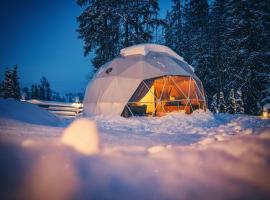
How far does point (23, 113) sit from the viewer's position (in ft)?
12.6

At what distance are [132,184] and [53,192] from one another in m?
0.55

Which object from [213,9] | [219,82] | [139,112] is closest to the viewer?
[139,112]

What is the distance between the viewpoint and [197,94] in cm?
1372

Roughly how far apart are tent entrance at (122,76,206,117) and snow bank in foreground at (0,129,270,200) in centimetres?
887

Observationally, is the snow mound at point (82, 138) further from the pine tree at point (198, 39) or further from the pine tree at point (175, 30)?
the pine tree at point (175, 30)

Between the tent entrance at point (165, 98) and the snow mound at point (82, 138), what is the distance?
8.26 m

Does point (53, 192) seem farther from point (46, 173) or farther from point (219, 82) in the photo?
point (219, 82)

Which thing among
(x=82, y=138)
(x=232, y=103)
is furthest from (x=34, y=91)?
(x=82, y=138)

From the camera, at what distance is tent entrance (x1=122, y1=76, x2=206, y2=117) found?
37.1 feet

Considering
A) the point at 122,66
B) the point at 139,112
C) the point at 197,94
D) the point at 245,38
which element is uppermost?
the point at 245,38

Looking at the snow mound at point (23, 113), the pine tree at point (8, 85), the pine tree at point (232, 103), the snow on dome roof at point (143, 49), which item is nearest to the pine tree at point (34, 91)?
the pine tree at point (8, 85)

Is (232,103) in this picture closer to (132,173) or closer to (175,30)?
(175,30)

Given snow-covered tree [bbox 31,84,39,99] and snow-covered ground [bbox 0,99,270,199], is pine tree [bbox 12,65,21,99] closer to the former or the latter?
snow-covered tree [bbox 31,84,39,99]

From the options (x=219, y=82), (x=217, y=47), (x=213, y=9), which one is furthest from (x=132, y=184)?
(x=213, y=9)
